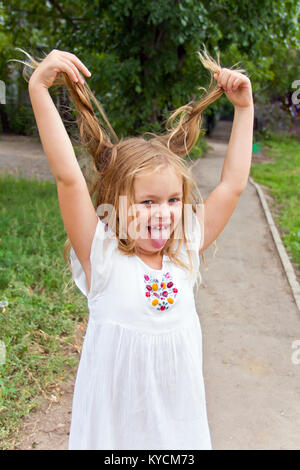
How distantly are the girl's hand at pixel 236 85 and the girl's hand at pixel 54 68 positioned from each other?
16.7 inches

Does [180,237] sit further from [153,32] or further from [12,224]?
[153,32]

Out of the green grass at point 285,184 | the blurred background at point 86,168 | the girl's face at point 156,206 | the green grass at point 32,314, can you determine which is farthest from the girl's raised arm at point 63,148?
the green grass at point 285,184

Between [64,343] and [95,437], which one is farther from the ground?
[95,437]

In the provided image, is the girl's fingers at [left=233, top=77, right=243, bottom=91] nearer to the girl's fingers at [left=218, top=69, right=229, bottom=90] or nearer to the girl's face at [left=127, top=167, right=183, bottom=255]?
the girl's fingers at [left=218, top=69, right=229, bottom=90]

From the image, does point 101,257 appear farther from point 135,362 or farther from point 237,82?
point 237,82

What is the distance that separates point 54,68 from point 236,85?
1.76 feet

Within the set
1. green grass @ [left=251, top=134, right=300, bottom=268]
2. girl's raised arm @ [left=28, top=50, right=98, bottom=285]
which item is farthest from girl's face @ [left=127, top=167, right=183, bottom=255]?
green grass @ [left=251, top=134, right=300, bottom=268]

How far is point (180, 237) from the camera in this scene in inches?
66.8

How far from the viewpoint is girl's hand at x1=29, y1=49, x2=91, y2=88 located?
140 centimetres

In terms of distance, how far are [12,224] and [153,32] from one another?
3.61 metres

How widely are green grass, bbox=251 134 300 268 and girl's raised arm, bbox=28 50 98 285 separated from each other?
4.76 metres

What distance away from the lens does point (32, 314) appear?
12.6 ft
